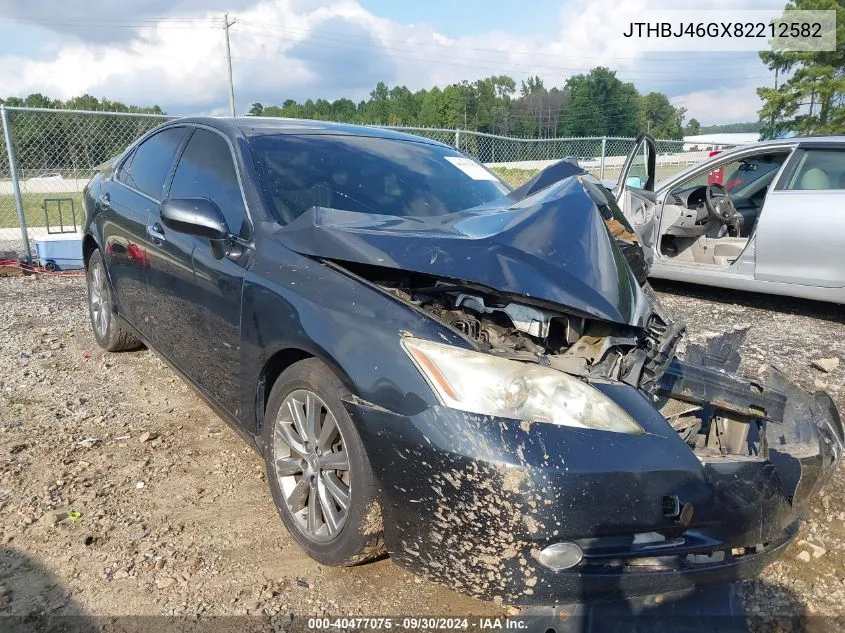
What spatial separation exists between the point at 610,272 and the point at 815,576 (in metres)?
1.40

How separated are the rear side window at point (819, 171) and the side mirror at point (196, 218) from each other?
5045mm

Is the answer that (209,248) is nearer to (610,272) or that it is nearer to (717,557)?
(610,272)

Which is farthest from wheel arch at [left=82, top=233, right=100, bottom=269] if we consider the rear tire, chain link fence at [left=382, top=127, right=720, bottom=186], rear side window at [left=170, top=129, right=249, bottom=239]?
chain link fence at [left=382, top=127, right=720, bottom=186]

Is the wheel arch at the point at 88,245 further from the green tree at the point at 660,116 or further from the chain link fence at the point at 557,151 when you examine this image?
the green tree at the point at 660,116

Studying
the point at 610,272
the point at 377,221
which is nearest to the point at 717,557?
the point at 610,272

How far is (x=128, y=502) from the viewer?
9.07 ft

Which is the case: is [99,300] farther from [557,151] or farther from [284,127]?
[557,151]

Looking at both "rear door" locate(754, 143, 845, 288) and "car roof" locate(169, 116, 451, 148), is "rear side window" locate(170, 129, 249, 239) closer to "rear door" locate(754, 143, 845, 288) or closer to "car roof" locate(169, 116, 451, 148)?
"car roof" locate(169, 116, 451, 148)

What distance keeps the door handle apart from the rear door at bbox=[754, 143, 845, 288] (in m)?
4.92

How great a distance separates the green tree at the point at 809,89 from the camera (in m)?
25.4

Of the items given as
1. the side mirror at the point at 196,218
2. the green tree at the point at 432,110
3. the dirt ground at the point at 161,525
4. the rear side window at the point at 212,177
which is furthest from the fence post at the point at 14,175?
the green tree at the point at 432,110

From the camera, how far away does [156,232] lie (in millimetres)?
3314

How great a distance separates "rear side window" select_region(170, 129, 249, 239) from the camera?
9.04 feet

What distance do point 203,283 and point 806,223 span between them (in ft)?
16.2
